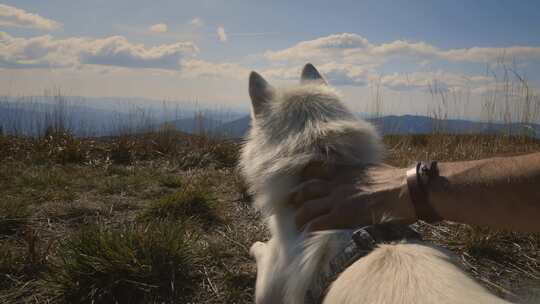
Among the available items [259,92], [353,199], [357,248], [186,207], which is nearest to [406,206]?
[353,199]

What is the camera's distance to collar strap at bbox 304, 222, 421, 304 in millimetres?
1595

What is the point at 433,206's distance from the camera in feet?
5.51

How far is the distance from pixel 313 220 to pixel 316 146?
428 millimetres

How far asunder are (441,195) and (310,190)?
64cm

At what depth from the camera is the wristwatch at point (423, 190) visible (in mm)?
1692

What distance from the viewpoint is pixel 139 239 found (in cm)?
270

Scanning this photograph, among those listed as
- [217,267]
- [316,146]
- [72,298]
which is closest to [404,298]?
[316,146]

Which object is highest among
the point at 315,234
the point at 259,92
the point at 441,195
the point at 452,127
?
the point at 259,92

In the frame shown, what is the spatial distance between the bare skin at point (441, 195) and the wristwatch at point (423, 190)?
2 cm

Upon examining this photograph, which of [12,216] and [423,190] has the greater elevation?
[423,190]

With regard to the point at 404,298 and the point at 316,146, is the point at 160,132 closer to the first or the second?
the point at 316,146

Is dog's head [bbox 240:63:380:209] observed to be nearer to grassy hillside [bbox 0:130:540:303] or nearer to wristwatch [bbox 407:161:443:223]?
wristwatch [bbox 407:161:443:223]

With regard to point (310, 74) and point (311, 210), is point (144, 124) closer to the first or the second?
point (310, 74)

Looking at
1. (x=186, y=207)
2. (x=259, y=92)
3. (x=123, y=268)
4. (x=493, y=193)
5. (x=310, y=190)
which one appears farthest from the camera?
(x=186, y=207)
